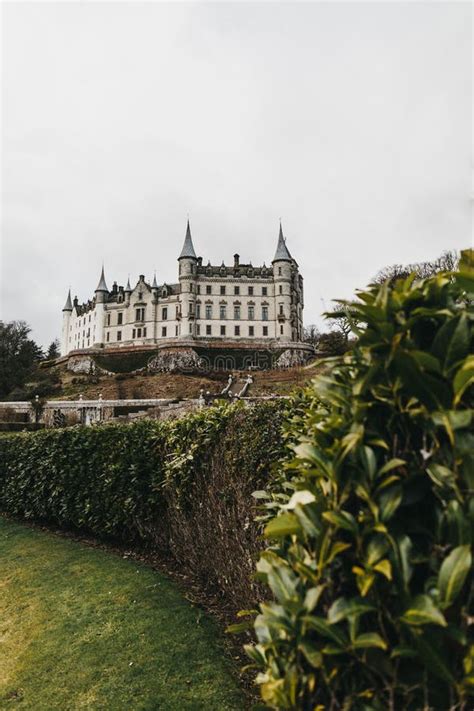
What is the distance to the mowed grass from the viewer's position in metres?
4.17

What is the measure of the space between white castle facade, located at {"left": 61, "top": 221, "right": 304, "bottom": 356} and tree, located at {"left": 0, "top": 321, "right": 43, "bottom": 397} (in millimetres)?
11466

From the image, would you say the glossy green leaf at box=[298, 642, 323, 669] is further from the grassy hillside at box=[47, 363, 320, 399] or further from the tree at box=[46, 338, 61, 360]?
the tree at box=[46, 338, 61, 360]

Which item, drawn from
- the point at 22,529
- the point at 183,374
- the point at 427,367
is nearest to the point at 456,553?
the point at 427,367

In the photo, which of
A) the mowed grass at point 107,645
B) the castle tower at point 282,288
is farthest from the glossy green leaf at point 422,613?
the castle tower at point 282,288

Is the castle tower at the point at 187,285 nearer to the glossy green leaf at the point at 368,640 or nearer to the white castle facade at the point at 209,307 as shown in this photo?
the white castle facade at the point at 209,307

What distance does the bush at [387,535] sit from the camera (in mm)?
1366

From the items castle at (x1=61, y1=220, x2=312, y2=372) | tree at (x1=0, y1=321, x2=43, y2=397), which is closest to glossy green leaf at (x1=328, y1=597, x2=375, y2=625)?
tree at (x1=0, y1=321, x2=43, y2=397)

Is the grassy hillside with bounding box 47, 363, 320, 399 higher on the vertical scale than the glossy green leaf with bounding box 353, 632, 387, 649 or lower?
higher

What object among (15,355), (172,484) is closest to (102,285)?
(15,355)

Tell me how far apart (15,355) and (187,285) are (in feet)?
92.5

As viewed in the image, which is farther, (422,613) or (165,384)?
(165,384)

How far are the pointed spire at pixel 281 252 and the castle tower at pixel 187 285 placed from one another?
13.6 m

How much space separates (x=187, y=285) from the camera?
248 feet

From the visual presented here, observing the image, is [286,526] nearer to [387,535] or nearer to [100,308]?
[387,535]
